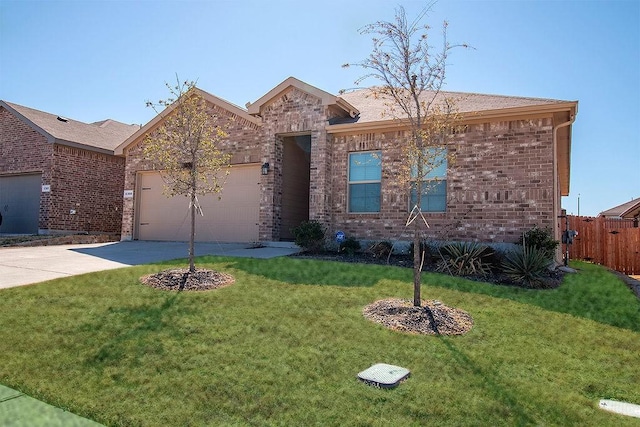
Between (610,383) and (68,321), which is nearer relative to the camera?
(610,383)

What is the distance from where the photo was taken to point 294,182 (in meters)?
13.8

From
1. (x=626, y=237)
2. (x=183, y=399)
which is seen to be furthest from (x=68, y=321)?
(x=626, y=237)

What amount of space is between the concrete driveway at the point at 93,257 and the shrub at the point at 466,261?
3.85m

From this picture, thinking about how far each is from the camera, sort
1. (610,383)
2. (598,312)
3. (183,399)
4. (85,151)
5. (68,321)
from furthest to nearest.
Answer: (85,151), (598,312), (68,321), (610,383), (183,399)

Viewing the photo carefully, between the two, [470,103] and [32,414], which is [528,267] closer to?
[470,103]

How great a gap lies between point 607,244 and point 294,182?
11342 mm

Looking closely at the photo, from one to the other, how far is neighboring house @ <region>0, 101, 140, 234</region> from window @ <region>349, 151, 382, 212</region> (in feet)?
37.4

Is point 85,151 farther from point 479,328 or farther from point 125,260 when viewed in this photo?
point 479,328

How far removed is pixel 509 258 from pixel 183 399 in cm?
710

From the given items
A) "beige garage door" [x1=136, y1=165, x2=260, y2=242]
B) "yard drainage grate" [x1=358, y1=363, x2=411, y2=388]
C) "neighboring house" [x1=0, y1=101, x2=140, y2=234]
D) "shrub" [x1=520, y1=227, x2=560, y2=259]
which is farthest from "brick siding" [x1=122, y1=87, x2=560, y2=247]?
"neighboring house" [x1=0, y1=101, x2=140, y2=234]

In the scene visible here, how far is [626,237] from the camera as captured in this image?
15.2 meters

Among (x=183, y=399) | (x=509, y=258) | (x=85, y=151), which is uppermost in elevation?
(x=85, y=151)

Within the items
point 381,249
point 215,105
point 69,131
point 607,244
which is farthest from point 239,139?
point 607,244

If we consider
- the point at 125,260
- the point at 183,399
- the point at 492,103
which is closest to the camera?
the point at 183,399
